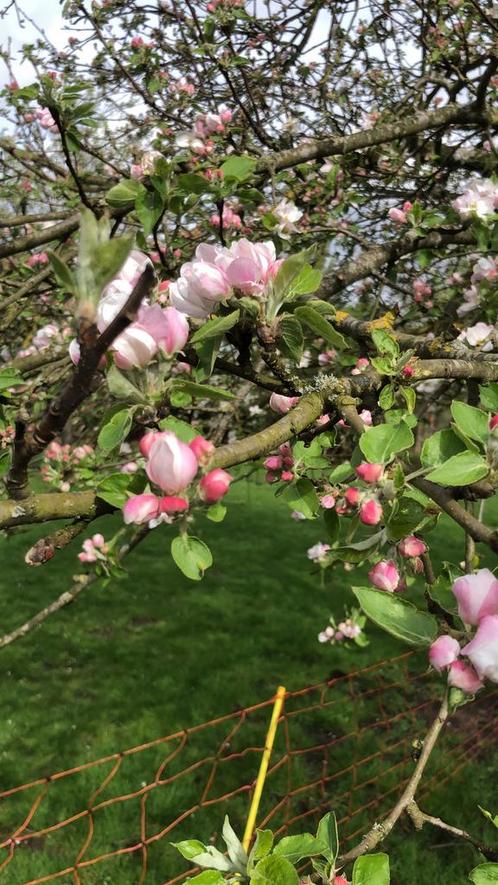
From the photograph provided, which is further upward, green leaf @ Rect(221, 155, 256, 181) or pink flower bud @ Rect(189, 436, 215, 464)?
green leaf @ Rect(221, 155, 256, 181)

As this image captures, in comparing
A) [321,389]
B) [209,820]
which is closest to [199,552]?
[321,389]

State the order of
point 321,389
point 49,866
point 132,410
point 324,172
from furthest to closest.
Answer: point 324,172
point 49,866
point 321,389
point 132,410

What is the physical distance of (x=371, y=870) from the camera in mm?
955

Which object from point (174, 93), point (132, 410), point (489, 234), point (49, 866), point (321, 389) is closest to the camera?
point (132, 410)

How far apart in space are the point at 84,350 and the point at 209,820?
3640 millimetres

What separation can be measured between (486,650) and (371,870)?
42 cm

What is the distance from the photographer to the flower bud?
103cm

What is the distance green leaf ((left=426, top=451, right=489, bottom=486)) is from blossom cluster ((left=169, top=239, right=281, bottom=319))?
370 millimetres

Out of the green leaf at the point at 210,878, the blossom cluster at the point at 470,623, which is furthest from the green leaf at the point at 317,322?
the green leaf at the point at 210,878

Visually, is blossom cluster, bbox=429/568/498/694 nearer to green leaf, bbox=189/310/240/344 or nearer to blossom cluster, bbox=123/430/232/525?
blossom cluster, bbox=123/430/232/525

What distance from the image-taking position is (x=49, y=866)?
10.6 ft

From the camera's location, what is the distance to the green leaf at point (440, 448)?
98 centimetres

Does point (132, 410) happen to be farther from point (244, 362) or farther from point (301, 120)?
point (301, 120)

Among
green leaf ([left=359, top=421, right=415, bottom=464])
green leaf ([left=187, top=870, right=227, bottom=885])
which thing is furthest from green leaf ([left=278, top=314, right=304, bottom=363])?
green leaf ([left=187, top=870, right=227, bottom=885])
